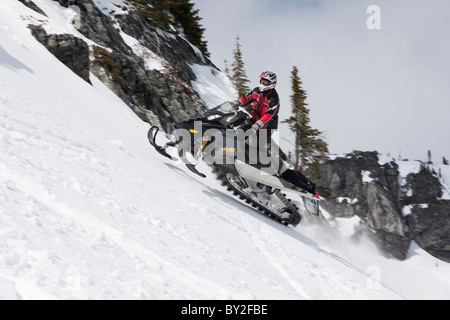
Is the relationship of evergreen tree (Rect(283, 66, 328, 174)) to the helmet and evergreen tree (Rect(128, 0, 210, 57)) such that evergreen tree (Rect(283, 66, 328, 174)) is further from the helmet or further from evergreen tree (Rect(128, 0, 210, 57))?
the helmet

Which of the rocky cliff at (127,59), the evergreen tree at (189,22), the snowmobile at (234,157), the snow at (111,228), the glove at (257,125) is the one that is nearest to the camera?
the snow at (111,228)

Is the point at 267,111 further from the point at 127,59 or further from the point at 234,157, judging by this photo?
the point at 127,59

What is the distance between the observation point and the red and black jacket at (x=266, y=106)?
7355mm

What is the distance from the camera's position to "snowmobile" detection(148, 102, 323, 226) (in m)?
7.23

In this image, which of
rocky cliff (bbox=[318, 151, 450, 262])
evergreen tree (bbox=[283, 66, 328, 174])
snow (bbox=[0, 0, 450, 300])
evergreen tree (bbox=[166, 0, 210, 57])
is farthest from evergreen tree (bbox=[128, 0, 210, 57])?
rocky cliff (bbox=[318, 151, 450, 262])

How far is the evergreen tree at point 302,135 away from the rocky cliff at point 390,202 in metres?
66.2

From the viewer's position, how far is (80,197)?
380cm

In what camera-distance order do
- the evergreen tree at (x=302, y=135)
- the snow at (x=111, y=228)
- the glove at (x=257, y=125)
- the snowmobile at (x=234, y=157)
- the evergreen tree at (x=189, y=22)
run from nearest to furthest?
the snow at (x=111, y=228) < the glove at (x=257, y=125) < the snowmobile at (x=234, y=157) < the evergreen tree at (x=302, y=135) < the evergreen tree at (x=189, y=22)

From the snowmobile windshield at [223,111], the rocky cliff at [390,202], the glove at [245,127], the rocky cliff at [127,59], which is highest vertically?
the rocky cliff at [127,59]

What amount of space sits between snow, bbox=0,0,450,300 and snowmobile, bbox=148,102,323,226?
53 centimetres

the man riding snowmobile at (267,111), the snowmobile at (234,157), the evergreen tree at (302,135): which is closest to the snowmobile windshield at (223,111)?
the snowmobile at (234,157)

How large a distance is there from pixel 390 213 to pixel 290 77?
82306mm

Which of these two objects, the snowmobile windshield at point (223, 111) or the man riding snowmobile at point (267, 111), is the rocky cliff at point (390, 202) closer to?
the man riding snowmobile at point (267, 111)

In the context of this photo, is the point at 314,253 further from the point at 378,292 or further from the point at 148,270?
the point at 148,270
